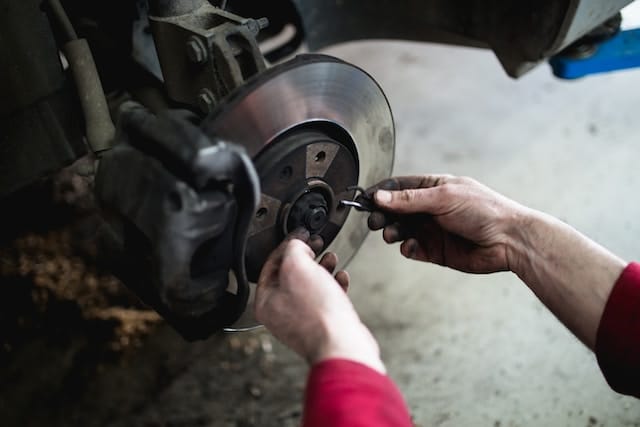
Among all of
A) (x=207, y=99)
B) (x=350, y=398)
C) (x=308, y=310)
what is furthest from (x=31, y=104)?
(x=350, y=398)

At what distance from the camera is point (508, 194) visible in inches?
61.9

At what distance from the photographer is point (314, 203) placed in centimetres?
77

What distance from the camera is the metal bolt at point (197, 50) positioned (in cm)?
73

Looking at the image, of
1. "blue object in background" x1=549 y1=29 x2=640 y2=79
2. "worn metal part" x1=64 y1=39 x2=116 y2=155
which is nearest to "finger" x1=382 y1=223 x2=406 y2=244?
"worn metal part" x1=64 y1=39 x2=116 y2=155

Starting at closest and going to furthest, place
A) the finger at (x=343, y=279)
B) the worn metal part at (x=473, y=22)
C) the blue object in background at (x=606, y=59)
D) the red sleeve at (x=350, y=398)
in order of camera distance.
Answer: the red sleeve at (x=350, y=398) < the finger at (x=343, y=279) < the worn metal part at (x=473, y=22) < the blue object in background at (x=606, y=59)

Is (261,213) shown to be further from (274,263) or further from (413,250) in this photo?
(413,250)

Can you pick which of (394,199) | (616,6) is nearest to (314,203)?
(394,199)

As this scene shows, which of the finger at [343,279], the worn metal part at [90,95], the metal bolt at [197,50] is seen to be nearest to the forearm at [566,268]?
the finger at [343,279]

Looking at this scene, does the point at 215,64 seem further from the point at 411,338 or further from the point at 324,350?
the point at 411,338

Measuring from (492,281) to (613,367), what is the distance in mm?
638

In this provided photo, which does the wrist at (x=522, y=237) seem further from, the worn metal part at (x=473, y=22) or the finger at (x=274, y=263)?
the worn metal part at (x=473, y=22)

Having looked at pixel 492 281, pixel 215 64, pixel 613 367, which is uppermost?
pixel 215 64

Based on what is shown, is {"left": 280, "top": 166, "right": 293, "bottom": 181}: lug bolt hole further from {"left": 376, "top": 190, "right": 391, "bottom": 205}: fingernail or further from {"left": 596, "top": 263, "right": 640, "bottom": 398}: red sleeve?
{"left": 596, "top": 263, "right": 640, "bottom": 398}: red sleeve

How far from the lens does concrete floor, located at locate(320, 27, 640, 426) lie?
1145mm
